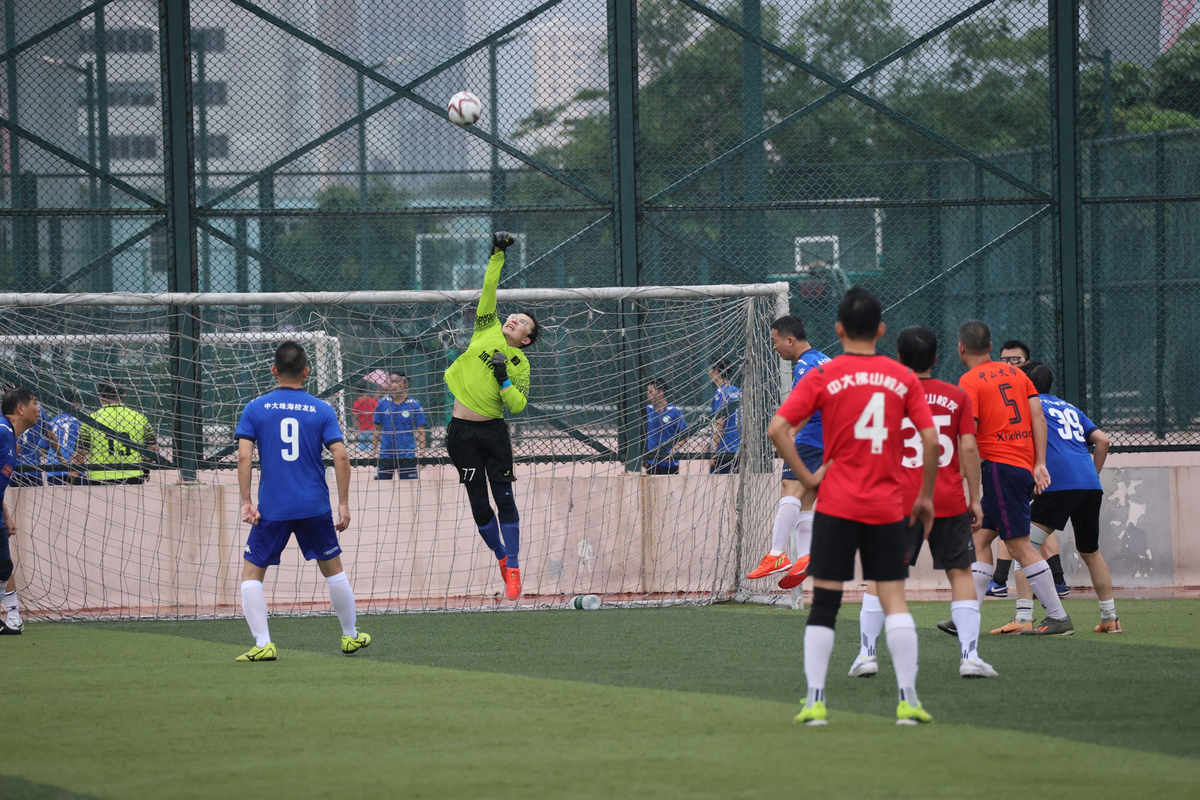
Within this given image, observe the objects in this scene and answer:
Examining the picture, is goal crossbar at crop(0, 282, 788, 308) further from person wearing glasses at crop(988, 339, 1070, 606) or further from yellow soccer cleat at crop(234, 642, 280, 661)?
yellow soccer cleat at crop(234, 642, 280, 661)

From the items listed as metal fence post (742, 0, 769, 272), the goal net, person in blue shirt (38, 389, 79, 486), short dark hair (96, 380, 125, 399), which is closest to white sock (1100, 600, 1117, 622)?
the goal net

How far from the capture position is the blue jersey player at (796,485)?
30.0 feet

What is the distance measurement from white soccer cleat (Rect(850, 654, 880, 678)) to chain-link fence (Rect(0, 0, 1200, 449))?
5962 mm

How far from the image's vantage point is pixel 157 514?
440 inches

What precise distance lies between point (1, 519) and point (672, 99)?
278 inches

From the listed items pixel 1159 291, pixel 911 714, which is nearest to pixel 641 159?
pixel 1159 291

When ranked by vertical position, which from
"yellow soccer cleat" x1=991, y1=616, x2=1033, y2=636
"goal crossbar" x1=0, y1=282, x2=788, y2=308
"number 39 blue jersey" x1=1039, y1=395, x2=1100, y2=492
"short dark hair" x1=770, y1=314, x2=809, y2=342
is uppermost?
"goal crossbar" x1=0, y1=282, x2=788, y2=308

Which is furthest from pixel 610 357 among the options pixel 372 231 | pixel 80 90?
pixel 80 90

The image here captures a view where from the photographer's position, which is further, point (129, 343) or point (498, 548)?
point (129, 343)

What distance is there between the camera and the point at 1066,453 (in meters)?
8.83

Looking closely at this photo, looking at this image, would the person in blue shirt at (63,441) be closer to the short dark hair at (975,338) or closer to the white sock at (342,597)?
the white sock at (342,597)

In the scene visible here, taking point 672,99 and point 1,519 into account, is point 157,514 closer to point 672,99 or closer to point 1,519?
point 1,519

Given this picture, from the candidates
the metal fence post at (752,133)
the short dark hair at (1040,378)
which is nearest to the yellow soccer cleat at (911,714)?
the short dark hair at (1040,378)

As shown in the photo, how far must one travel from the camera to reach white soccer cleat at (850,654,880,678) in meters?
6.54
